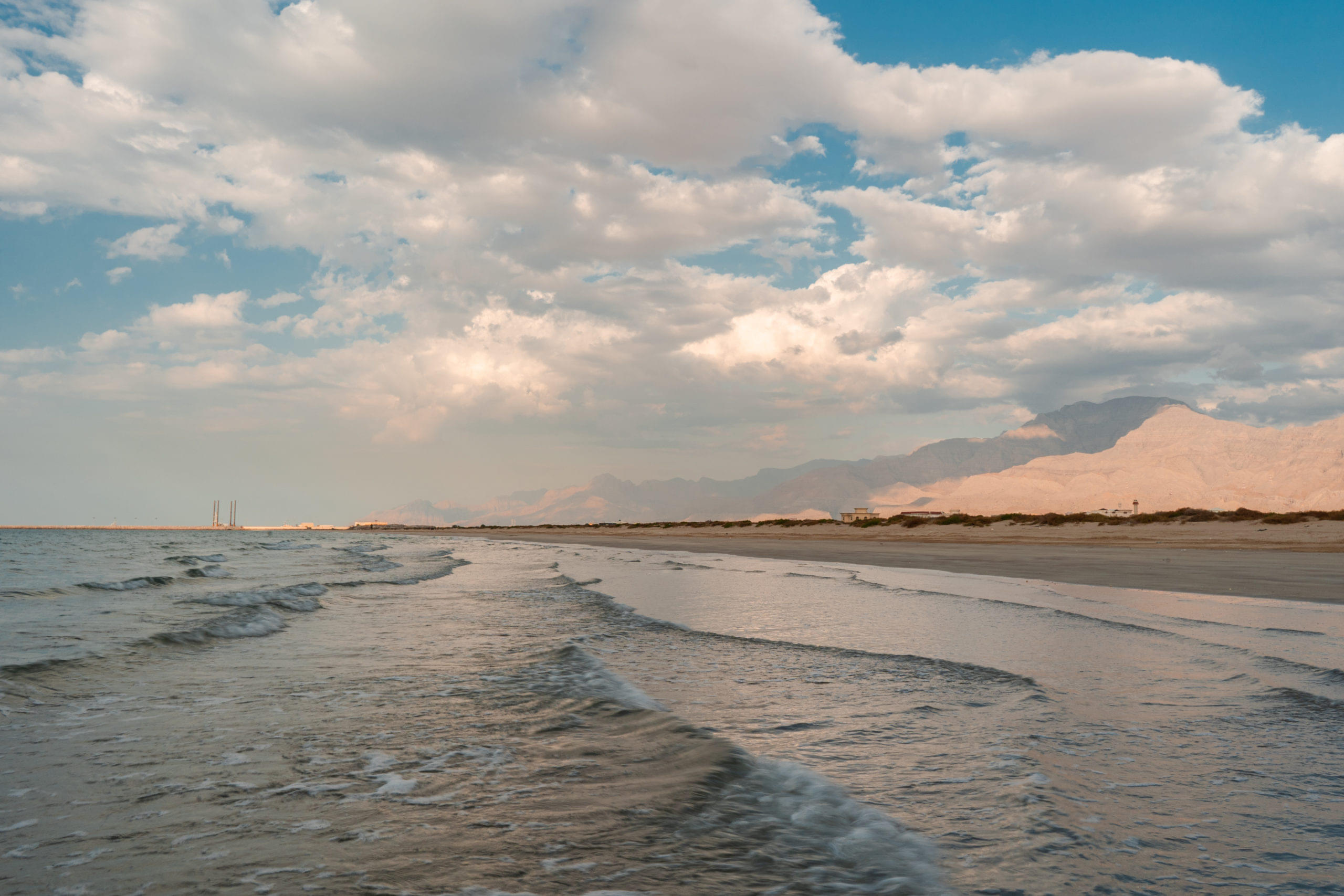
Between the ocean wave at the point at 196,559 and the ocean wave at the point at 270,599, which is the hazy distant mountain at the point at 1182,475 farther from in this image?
the ocean wave at the point at 270,599

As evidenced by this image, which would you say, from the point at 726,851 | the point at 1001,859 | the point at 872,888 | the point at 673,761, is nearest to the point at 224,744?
the point at 673,761

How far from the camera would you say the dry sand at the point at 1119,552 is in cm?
1642

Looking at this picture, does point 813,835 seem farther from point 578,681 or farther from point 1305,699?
point 1305,699

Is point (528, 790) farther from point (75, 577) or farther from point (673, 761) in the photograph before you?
point (75, 577)

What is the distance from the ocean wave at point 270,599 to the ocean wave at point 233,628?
44.2 inches

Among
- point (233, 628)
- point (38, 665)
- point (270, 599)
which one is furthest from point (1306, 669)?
point (270, 599)

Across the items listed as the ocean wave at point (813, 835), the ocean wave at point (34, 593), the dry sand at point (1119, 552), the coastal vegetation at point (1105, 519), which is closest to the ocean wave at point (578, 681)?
the ocean wave at point (813, 835)

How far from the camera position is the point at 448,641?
31.2 ft

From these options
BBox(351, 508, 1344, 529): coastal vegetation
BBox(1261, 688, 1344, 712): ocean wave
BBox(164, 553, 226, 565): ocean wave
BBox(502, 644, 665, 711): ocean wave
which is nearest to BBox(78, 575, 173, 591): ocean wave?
BBox(164, 553, 226, 565): ocean wave

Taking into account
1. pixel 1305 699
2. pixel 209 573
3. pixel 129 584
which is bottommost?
pixel 209 573

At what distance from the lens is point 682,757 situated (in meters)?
4.77

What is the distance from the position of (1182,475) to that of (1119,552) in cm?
12991

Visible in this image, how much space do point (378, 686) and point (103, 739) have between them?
2121 millimetres

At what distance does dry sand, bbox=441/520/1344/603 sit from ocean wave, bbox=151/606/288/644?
635 inches
